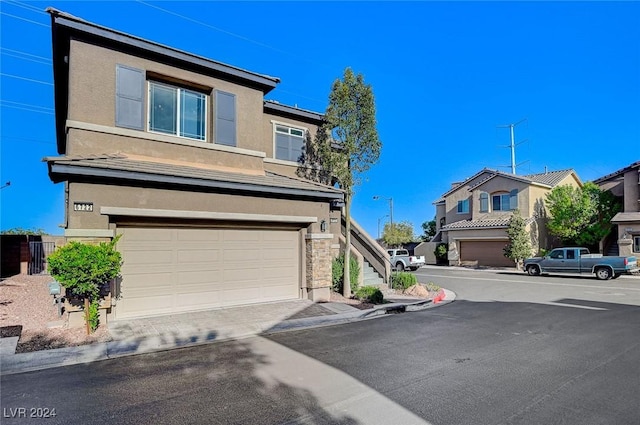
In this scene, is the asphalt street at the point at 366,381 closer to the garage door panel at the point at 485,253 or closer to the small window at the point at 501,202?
the garage door panel at the point at 485,253

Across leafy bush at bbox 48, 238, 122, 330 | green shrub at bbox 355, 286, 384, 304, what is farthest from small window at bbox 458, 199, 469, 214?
leafy bush at bbox 48, 238, 122, 330

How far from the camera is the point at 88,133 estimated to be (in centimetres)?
938

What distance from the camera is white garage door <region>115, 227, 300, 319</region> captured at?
895 cm

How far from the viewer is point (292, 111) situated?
48.1 feet

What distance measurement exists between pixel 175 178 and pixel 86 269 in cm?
280

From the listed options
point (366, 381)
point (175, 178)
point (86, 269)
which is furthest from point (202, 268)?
point (366, 381)

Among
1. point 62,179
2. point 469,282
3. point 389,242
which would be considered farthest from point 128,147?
point 389,242

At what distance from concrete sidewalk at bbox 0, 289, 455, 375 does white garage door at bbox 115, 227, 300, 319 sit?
36 centimetres

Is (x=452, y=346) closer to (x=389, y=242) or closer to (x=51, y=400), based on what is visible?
(x=51, y=400)

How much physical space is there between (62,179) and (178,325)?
13.0 feet

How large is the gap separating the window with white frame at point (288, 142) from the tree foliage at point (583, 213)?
22.0m

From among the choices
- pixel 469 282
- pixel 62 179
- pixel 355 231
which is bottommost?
pixel 469 282

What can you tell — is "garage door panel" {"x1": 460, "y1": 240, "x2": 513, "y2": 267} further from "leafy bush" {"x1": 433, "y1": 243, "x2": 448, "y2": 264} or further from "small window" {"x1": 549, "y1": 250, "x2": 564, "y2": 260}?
"small window" {"x1": 549, "y1": 250, "x2": 564, "y2": 260}

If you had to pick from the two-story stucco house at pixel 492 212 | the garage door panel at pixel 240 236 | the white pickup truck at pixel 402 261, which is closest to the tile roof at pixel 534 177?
the two-story stucco house at pixel 492 212
